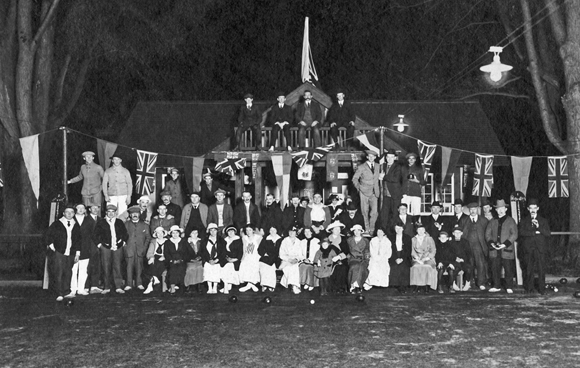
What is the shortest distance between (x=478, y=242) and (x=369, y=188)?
3225mm

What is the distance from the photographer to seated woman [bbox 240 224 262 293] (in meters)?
15.3

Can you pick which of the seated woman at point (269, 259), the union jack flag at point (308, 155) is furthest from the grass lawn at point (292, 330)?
the union jack flag at point (308, 155)

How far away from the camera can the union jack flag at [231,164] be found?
19547 millimetres

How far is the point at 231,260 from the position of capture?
50.0ft

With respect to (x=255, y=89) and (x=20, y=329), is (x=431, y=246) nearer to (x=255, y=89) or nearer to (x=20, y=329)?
(x=20, y=329)

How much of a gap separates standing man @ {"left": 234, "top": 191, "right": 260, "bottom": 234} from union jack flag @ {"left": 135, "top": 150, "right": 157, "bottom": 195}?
223 cm

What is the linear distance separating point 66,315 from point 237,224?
5.26 meters

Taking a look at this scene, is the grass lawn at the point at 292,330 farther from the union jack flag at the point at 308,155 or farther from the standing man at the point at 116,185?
the union jack flag at the point at 308,155

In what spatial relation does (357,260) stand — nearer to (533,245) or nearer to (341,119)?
(533,245)

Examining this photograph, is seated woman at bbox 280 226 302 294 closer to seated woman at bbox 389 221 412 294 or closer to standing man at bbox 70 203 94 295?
seated woman at bbox 389 221 412 294

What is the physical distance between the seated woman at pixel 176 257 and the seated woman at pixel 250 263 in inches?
43.7

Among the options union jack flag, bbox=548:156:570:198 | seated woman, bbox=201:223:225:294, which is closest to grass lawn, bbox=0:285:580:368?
seated woman, bbox=201:223:225:294

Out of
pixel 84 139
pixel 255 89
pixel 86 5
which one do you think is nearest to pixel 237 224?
pixel 86 5

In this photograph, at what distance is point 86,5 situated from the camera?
23.2 m
